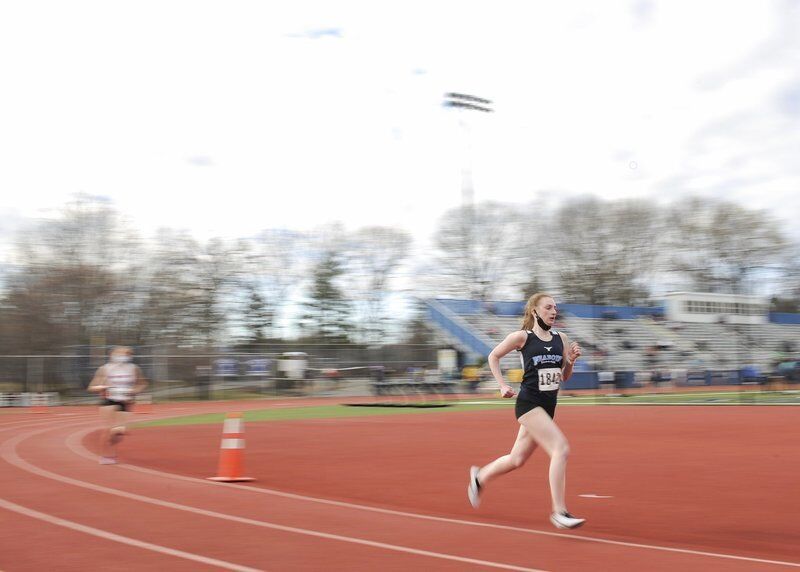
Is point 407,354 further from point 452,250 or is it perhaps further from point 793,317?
point 793,317

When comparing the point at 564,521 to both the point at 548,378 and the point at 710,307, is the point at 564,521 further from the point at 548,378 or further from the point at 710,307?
the point at 710,307

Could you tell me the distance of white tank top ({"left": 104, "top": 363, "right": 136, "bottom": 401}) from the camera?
13.7 meters

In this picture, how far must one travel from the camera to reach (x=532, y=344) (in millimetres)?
7344

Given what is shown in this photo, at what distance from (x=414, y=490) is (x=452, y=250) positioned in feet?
182

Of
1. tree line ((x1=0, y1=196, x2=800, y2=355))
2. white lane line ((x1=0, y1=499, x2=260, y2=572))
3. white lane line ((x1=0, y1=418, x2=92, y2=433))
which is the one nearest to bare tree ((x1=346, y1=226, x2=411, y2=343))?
tree line ((x1=0, y1=196, x2=800, y2=355))

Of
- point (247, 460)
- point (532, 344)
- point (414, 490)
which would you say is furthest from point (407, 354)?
point (532, 344)

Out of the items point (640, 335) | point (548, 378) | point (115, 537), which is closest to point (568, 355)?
point (548, 378)

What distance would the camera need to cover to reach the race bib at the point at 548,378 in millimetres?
7309

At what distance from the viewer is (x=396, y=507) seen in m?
9.10

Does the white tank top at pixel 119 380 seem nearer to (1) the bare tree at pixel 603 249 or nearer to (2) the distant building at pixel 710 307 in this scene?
(2) the distant building at pixel 710 307

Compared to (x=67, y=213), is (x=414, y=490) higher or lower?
lower

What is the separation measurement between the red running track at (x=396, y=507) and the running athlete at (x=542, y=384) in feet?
1.65

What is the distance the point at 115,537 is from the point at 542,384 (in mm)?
3842

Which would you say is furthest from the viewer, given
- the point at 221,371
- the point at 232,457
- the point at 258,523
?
the point at 221,371
